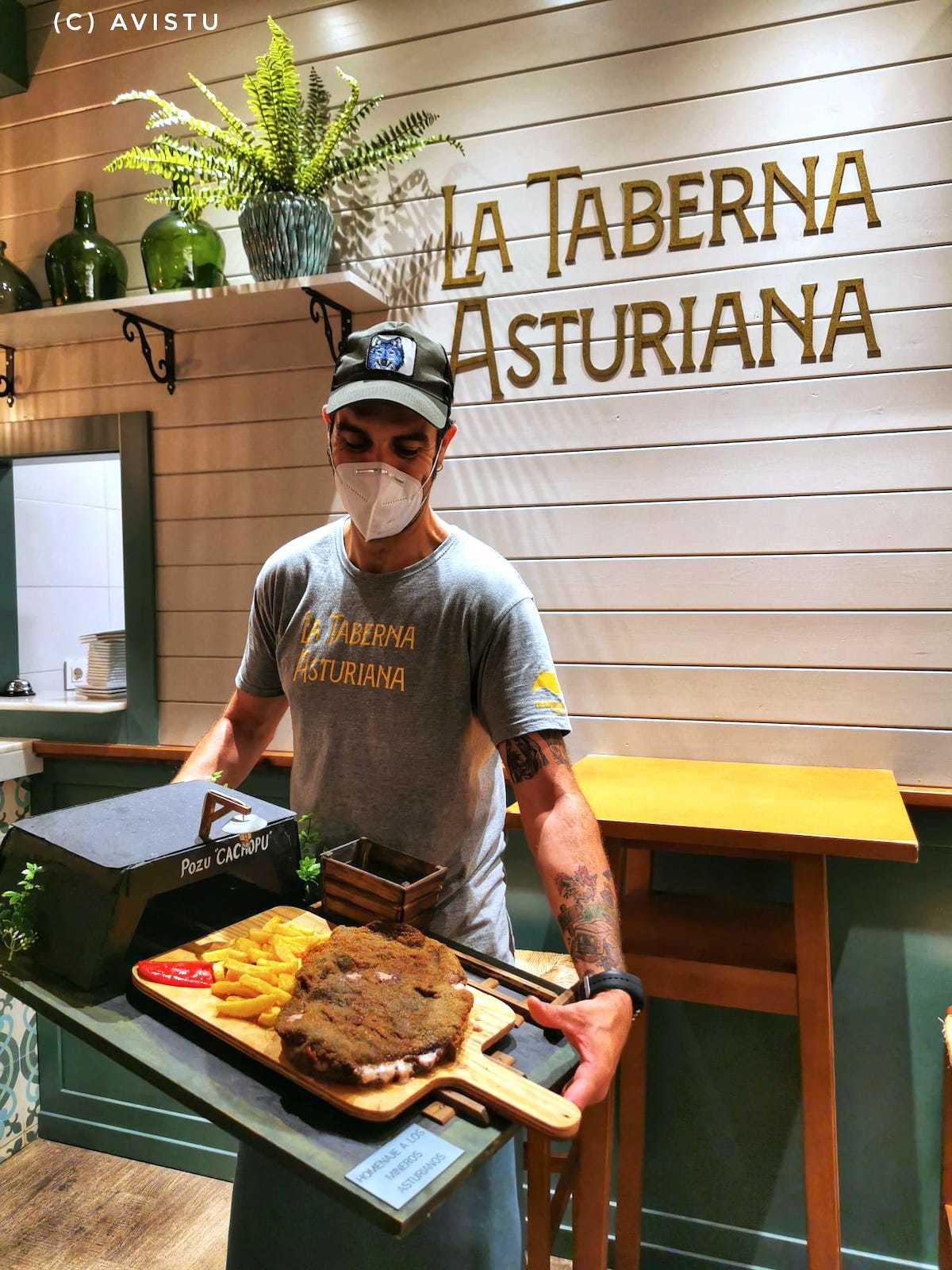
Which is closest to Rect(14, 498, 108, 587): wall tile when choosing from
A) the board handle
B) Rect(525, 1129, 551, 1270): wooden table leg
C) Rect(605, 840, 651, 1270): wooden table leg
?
Rect(605, 840, 651, 1270): wooden table leg

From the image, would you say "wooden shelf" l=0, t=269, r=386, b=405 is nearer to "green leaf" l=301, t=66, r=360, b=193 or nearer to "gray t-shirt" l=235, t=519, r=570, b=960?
"green leaf" l=301, t=66, r=360, b=193

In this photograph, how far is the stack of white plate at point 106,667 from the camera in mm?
2734

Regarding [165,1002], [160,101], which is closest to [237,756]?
[165,1002]

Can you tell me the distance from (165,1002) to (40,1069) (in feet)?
7.44

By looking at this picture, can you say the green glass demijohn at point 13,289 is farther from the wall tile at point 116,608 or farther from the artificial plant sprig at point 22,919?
the artificial plant sprig at point 22,919

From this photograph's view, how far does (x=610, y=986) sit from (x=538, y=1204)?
1.03 meters

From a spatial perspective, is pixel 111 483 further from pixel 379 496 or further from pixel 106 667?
pixel 379 496

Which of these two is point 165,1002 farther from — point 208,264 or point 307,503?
A: point 208,264

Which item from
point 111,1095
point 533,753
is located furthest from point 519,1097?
point 111,1095

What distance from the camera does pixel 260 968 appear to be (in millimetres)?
963

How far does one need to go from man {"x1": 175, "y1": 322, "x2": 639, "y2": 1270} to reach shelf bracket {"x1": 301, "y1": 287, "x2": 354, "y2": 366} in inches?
40.7

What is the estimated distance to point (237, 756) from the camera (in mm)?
1676

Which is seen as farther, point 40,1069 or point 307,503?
point 40,1069

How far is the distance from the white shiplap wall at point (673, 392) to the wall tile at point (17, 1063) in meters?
0.70
